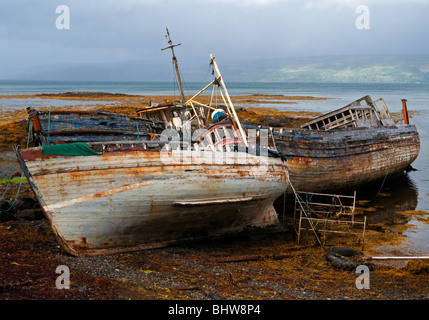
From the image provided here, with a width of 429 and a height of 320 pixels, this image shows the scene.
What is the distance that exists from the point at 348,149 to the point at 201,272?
11.9m

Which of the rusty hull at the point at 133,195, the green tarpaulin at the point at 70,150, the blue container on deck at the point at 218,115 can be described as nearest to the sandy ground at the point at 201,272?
the rusty hull at the point at 133,195

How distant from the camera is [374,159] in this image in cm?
2100

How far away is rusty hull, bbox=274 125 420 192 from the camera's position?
17797mm

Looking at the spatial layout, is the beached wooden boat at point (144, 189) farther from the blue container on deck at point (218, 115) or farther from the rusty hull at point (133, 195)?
the blue container on deck at point (218, 115)

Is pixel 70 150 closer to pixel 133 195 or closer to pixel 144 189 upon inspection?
pixel 133 195

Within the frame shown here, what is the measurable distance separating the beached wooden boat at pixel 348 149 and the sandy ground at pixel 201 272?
16.1 ft

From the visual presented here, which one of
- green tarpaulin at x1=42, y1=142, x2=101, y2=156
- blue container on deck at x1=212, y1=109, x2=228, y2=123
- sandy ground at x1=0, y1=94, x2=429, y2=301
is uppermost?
blue container on deck at x1=212, y1=109, x2=228, y2=123

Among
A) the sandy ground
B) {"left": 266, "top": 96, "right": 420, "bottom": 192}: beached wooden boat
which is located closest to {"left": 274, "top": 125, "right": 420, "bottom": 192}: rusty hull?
{"left": 266, "top": 96, "right": 420, "bottom": 192}: beached wooden boat

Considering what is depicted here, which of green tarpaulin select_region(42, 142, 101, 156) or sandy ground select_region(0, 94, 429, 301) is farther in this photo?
green tarpaulin select_region(42, 142, 101, 156)

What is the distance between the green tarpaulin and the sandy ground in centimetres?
261

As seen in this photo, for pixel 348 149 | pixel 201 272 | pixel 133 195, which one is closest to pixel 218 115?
pixel 133 195

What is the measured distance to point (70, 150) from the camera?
10570 millimetres

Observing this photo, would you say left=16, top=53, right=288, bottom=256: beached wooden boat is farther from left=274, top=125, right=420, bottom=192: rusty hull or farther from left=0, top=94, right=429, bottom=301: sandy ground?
left=274, top=125, right=420, bottom=192: rusty hull

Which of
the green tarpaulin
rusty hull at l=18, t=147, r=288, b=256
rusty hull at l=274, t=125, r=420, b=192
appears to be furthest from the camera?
rusty hull at l=274, t=125, r=420, b=192
